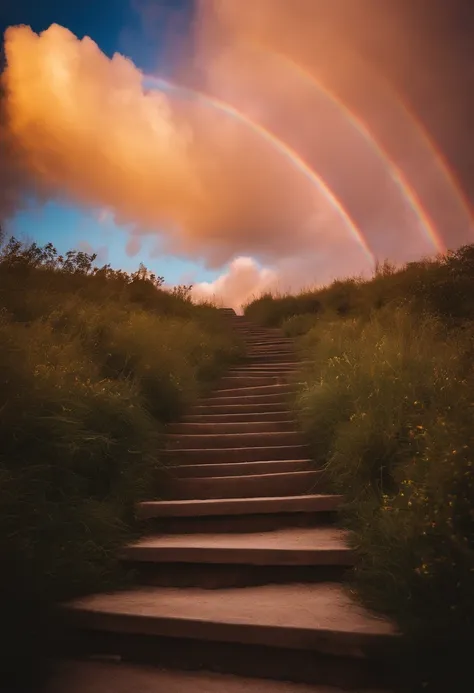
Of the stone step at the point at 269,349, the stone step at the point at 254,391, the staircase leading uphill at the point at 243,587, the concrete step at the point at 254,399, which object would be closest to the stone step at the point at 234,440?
the staircase leading uphill at the point at 243,587

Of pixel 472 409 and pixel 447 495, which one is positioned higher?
pixel 472 409

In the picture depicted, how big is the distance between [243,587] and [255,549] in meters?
0.24

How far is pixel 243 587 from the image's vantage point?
324 centimetres

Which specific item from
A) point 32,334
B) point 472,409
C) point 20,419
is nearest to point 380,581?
point 472,409

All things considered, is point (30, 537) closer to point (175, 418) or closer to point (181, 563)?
point (181, 563)

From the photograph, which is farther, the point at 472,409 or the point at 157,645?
the point at 472,409

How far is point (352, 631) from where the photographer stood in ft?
7.97

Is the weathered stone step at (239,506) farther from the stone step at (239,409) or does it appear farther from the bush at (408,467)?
the stone step at (239,409)

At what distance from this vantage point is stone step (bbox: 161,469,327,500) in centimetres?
422

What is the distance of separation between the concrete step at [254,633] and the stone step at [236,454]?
1.81 meters

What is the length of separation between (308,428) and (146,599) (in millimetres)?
2308

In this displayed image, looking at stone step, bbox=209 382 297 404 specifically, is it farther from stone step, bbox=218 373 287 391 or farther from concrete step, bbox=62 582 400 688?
concrete step, bbox=62 582 400 688

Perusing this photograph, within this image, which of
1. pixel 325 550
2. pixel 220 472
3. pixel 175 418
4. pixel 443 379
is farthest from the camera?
pixel 175 418

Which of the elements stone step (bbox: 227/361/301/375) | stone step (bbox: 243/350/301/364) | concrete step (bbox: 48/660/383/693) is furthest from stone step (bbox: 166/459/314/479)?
stone step (bbox: 243/350/301/364)
